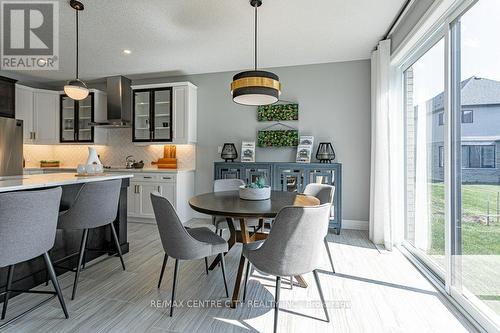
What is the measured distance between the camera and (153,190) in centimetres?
452

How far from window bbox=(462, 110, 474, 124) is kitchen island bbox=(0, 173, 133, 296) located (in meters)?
3.33

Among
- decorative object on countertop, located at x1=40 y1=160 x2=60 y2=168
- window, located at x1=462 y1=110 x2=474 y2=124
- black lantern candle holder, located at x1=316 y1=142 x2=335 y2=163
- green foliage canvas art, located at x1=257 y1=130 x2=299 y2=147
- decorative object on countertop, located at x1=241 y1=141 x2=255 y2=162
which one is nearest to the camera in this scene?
window, located at x1=462 y1=110 x2=474 y2=124

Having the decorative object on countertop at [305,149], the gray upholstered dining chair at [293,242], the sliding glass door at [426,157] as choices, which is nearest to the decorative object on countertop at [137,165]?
the decorative object on countertop at [305,149]

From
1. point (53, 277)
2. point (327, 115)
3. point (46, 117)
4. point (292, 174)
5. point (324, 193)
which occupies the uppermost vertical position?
point (46, 117)

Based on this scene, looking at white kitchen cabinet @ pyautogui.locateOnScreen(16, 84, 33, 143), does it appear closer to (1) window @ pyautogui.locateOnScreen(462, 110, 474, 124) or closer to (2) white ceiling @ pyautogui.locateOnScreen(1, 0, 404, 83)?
(2) white ceiling @ pyautogui.locateOnScreen(1, 0, 404, 83)

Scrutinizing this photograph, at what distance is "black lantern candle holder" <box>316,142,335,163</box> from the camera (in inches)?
159

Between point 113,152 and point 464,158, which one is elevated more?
point 113,152

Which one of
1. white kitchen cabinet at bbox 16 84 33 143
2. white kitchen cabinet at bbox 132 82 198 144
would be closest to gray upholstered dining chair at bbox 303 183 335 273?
white kitchen cabinet at bbox 132 82 198 144

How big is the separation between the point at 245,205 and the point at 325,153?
2.33 metres

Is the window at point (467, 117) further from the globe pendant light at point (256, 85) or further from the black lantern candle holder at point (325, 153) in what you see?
the black lantern candle holder at point (325, 153)

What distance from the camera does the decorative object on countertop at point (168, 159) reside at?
15.8ft

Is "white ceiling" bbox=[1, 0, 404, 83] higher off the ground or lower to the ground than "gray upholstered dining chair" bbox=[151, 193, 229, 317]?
higher

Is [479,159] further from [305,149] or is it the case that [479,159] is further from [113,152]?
[113,152]

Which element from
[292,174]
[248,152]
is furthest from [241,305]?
[248,152]
